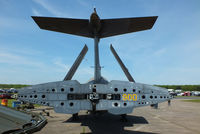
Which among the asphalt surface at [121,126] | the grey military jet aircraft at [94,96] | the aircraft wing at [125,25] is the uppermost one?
the aircraft wing at [125,25]

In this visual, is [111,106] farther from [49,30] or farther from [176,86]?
[176,86]

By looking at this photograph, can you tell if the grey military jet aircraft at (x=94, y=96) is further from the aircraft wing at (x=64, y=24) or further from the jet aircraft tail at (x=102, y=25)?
the aircraft wing at (x=64, y=24)

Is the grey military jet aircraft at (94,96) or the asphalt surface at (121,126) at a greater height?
the grey military jet aircraft at (94,96)

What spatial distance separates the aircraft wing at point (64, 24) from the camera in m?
7.89

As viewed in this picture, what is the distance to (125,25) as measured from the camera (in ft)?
27.1

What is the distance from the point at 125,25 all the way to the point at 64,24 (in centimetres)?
362

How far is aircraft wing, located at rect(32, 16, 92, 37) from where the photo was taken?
7.89 m

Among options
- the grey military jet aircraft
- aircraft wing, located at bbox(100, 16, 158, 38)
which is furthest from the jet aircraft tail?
the grey military jet aircraft

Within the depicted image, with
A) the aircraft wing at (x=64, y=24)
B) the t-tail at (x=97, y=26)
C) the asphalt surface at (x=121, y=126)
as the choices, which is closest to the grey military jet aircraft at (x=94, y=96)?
the t-tail at (x=97, y=26)

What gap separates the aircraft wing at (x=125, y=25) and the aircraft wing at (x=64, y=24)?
47.5 inches

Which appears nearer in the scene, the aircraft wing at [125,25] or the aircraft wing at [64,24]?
the aircraft wing at [125,25]

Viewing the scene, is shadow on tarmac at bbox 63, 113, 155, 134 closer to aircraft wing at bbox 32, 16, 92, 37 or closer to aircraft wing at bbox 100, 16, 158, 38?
aircraft wing at bbox 100, 16, 158, 38

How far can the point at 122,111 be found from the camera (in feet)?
16.0

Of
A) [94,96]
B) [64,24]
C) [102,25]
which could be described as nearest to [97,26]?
[102,25]
